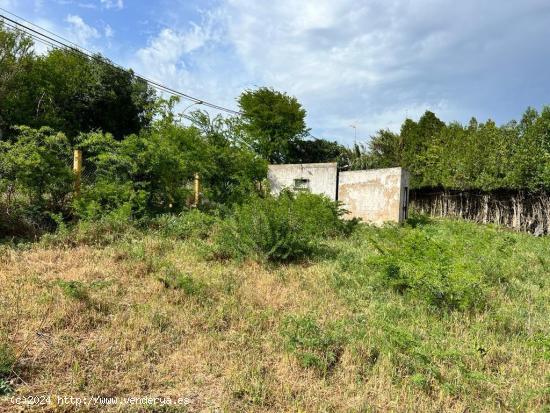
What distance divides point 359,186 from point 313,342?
11.0m

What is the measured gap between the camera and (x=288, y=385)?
2896mm

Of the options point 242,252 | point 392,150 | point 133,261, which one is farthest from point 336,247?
point 392,150

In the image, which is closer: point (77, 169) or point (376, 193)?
point (77, 169)

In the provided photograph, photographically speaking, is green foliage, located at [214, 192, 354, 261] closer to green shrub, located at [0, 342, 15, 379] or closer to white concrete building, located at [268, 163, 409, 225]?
green shrub, located at [0, 342, 15, 379]

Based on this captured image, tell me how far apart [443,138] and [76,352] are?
65.9ft

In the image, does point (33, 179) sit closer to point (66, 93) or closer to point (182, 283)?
point (182, 283)

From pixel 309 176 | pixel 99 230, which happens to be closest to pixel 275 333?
pixel 99 230

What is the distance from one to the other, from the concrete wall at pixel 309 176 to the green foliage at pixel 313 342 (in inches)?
403

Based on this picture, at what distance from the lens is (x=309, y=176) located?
15.1 m

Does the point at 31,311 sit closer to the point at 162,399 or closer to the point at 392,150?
the point at 162,399

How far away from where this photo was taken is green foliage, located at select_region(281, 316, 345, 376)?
322cm

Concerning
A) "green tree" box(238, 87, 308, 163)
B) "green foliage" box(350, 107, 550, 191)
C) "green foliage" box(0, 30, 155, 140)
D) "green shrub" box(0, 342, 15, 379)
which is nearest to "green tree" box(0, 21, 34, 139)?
"green foliage" box(0, 30, 155, 140)

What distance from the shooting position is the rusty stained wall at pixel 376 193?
12859mm

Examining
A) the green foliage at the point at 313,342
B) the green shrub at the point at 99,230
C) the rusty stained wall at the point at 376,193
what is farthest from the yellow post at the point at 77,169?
the rusty stained wall at the point at 376,193
